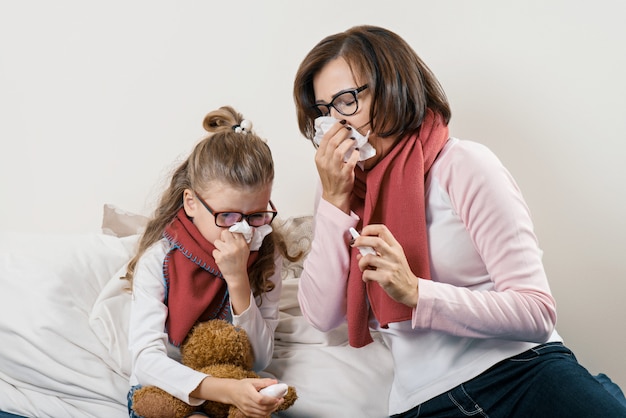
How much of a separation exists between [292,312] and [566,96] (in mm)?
1125

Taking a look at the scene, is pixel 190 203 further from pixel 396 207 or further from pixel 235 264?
pixel 396 207

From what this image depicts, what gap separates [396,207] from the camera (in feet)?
4.96

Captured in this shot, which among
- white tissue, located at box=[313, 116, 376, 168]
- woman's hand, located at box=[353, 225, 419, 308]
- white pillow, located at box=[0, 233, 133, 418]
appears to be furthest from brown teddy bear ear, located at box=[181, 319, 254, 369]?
white tissue, located at box=[313, 116, 376, 168]

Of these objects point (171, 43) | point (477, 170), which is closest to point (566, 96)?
point (477, 170)

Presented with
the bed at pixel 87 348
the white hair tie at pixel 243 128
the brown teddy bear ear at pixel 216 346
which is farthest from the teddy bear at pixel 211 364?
the white hair tie at pixel 243 128

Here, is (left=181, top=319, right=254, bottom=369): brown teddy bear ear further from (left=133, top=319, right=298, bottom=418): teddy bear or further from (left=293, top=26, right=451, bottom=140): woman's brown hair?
(left=293, top=26, right=451, bottom=140): woman's brown hair

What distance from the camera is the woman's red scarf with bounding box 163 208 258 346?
157 cm

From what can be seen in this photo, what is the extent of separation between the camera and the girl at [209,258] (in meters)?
1.56

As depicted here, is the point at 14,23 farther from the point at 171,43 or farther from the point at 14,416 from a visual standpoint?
the point at 14,416

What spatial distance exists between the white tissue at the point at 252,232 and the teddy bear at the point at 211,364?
21 centimetres

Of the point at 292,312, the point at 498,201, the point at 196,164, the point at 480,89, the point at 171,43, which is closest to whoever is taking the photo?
the point at 498,201

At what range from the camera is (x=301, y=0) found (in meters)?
2.32

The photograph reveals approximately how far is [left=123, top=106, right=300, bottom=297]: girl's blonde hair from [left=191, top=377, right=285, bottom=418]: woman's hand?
38 cm

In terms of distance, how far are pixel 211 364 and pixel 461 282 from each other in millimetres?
602
